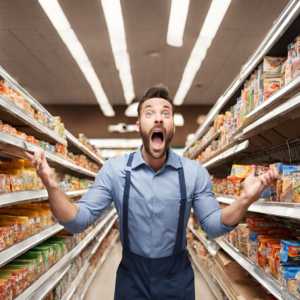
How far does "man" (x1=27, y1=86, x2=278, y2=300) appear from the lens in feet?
5.22

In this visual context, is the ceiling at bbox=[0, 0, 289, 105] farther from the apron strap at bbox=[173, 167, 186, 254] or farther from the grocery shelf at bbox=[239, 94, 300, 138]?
the apron strap at bbox=[173, 167, 186, 254]

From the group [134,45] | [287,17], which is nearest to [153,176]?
[287,17]

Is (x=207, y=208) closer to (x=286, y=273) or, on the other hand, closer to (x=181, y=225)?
(x=181, y=225)

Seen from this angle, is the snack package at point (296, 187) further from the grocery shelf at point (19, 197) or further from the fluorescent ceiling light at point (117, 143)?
the fluorescent ceiling light at point (117, 143)

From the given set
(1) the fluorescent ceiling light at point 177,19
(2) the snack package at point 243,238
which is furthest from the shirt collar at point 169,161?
(1) the fluorescent ceiling light at point 177,19

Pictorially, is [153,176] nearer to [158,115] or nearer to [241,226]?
[158,115]

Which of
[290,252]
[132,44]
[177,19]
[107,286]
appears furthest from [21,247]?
[132,44]

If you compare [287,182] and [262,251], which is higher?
[287,182]

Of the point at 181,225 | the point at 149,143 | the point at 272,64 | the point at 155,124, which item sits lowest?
the point at 181,225

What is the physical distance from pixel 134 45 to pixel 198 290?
13.6 ft

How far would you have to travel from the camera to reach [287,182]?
160 cm

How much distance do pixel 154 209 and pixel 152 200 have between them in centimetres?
5

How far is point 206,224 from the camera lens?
157 centimetres

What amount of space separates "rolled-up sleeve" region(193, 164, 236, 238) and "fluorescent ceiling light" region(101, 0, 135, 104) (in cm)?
280
